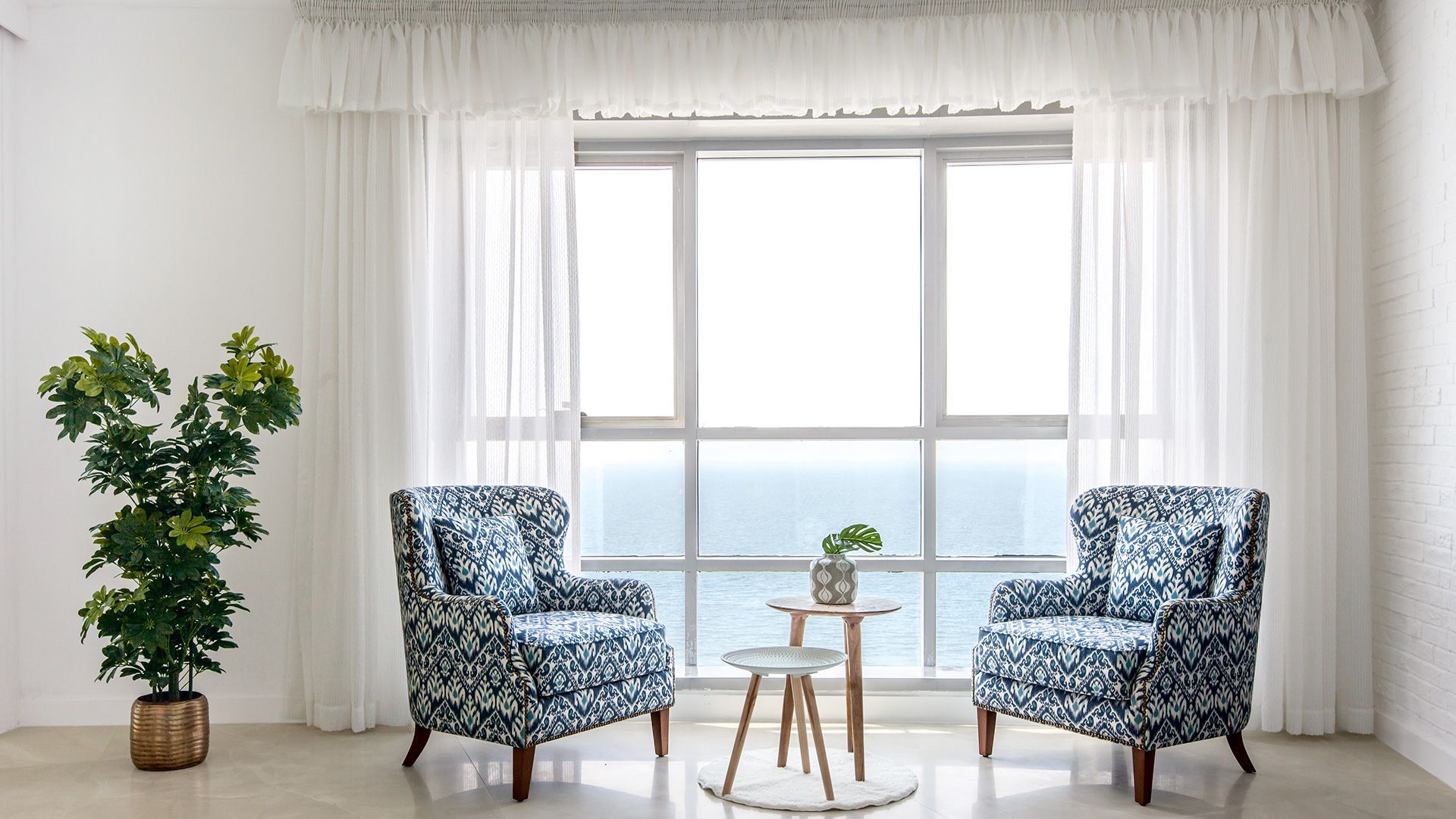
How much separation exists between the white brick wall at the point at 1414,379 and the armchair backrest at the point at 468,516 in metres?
3.00

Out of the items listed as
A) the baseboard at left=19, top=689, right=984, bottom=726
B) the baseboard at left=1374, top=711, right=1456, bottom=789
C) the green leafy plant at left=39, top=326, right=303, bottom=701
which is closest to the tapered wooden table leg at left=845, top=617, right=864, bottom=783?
the baseboard at left=19, top=689, right=984, bottom=726

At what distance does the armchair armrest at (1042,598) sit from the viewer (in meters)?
3.56

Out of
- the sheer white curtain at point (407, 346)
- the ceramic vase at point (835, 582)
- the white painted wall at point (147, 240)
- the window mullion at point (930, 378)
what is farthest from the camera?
the window mullion at point (930, 378)

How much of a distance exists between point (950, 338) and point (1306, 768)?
2031 millimetres

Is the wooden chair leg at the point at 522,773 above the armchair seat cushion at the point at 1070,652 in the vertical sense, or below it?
below

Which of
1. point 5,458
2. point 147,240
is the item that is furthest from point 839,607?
point 5,458

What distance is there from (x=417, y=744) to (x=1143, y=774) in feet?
7.51

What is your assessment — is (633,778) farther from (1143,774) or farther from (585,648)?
(1143,774)

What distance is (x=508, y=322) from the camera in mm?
4023

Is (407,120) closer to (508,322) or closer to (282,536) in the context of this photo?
(508,322)

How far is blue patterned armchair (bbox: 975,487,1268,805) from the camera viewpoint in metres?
3.04

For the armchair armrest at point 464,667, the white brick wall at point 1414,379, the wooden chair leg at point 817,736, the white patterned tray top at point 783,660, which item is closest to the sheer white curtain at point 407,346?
the armchair armrest at point 464,667

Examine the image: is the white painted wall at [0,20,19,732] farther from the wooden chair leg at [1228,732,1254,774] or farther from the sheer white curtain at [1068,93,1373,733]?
the wooden chair leg at [1228,732,1254,774]

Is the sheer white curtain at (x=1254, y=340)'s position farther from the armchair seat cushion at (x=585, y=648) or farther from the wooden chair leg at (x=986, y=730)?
the armchair seat cushion at (x=585, y=648)
